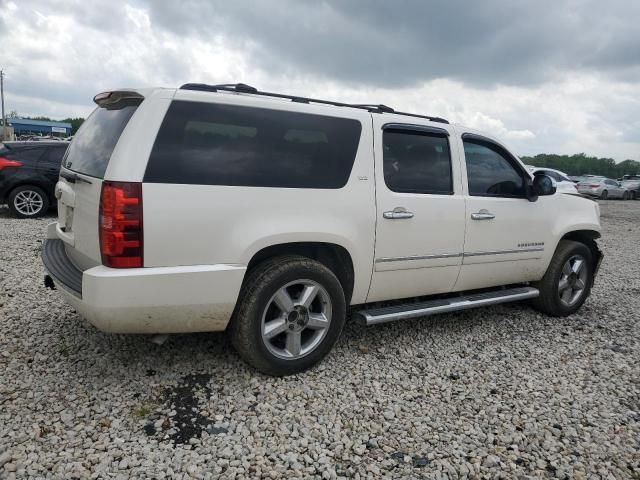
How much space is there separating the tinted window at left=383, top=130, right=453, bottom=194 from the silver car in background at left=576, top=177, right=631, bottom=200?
2574 centimetres

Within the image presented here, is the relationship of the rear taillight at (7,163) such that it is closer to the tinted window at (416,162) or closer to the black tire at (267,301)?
→ the black tire at (267,301)

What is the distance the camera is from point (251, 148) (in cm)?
309

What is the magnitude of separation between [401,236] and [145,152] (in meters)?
1.91

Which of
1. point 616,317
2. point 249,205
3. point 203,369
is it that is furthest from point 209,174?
point 616,317

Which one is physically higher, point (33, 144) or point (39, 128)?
point (33, 144)

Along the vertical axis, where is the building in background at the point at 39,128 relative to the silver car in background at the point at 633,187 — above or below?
below

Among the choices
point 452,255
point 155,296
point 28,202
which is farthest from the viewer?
point 28,202

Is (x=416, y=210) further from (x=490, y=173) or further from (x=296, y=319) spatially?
(x=296, y=319)

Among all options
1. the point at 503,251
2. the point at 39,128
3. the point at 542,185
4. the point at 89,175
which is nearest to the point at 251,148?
the point at 89,175

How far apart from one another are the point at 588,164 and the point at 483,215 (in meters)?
68.5

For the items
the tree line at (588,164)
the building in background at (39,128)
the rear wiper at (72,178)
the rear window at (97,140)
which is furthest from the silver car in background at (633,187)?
the building in background at (39,128)

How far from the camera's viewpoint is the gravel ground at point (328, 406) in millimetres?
2502

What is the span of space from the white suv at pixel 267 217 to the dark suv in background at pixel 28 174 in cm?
709

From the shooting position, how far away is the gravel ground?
250cm
